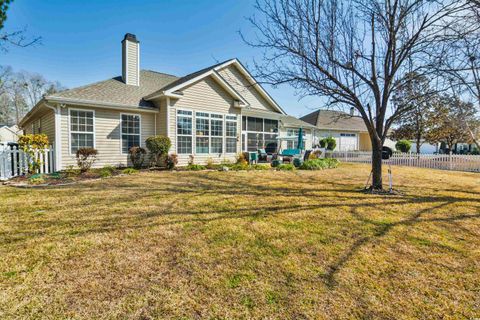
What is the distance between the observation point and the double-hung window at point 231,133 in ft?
48.6

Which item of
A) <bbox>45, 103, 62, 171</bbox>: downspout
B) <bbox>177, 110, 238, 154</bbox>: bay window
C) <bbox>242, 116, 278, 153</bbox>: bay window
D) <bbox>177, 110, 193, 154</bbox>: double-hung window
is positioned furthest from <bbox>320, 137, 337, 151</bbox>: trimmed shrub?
<bbox>45, 103, 62, 171</bbox>: downspout

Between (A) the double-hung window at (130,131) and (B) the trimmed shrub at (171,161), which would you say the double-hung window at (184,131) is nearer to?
(B) the trimmed shrub at (171,161)

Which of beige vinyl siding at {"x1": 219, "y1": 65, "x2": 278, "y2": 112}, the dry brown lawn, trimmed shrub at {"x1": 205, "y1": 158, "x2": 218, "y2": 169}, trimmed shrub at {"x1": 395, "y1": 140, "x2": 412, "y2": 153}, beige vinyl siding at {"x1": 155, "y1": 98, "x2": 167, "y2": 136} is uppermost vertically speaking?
beige vinyl siding at {"x1": 219, "y1": 65, "x2": 278, "y2": 112}

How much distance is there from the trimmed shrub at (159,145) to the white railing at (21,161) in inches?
149

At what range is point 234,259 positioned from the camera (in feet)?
10.1

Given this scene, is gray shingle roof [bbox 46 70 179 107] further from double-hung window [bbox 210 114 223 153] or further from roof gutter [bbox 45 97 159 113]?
double-hung window [bbox 210 114 223 153]

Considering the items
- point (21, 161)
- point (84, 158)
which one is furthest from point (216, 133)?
point (21, 161)

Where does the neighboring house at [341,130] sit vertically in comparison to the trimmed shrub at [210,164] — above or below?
above

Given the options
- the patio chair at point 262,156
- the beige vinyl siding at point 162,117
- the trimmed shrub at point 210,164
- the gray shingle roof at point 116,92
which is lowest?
the trimmed shrub at point 210,164

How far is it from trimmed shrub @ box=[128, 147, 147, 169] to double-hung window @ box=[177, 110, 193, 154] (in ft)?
5.95

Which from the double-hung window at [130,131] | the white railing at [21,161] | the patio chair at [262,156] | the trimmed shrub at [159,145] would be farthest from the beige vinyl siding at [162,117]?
the patio chair at [262,156]

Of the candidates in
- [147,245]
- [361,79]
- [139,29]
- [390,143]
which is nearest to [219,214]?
[147,245]

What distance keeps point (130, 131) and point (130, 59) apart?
4.66 m

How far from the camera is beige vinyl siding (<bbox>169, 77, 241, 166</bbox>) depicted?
1239 cm
